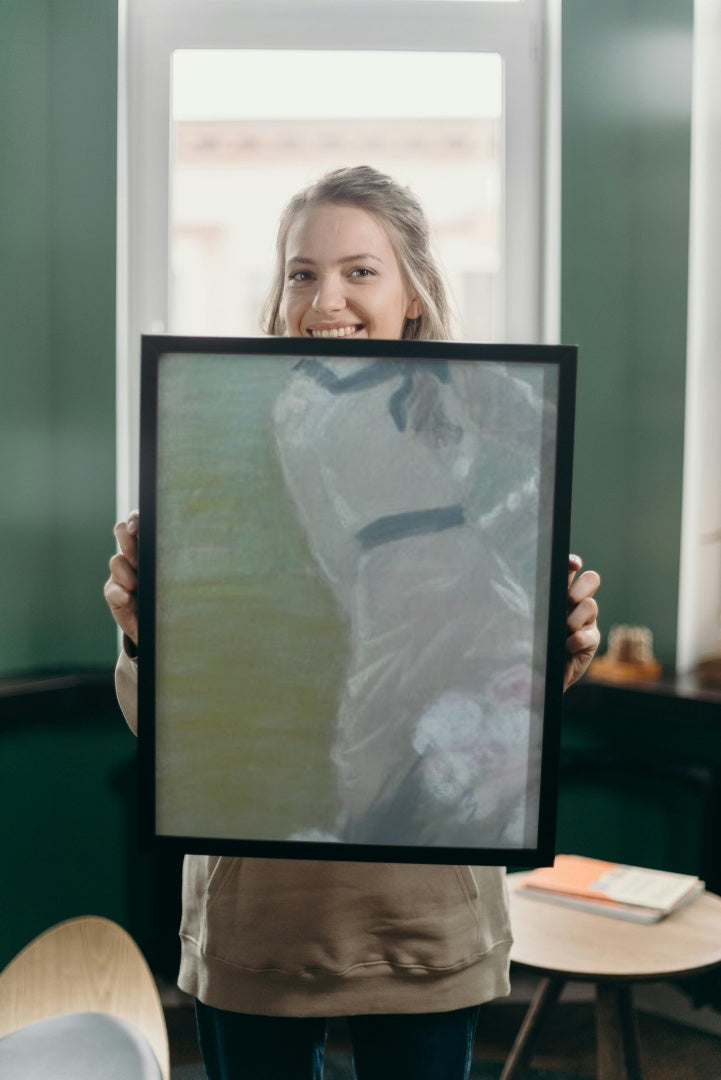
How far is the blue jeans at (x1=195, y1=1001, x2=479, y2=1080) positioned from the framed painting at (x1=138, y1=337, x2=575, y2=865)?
0.72 ft

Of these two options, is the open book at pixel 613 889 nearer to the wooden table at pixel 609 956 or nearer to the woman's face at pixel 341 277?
the wooden table at pixel 609 956

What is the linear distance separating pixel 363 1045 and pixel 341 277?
2.60 ft

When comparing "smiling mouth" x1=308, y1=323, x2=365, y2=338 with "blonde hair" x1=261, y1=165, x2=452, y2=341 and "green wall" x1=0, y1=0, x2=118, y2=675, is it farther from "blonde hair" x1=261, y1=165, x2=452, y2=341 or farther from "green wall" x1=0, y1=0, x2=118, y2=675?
"green wall" x1=0, y1=0, x2=118, y2=675

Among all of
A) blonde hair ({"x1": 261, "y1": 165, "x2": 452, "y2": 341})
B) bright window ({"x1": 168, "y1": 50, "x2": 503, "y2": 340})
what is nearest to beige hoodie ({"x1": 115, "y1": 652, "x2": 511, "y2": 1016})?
blonde hair ({"x1": 261, "y1": 165, "x2": 452, "y2": 341})

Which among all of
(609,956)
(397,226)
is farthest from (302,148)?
(609,956)

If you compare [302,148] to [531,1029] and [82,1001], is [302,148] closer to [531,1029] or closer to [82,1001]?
[531,1029]

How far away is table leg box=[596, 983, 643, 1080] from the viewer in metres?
1.68

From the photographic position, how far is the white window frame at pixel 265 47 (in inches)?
98.7

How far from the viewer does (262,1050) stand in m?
1.05

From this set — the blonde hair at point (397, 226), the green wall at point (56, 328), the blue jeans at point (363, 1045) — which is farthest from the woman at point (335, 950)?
the green wall at point (56, 328)

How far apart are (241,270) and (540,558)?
187cm

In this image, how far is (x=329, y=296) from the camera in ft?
3.64

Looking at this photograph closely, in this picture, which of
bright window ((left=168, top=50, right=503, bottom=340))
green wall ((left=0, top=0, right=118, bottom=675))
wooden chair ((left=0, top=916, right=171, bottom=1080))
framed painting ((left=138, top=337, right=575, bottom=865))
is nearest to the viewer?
wooden chair ((left=0, top=916, right=171, bottom=1080))

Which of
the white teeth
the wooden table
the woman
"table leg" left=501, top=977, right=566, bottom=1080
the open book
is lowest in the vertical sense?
"table leg" left=501, top=977, right=566, bottom=1080
